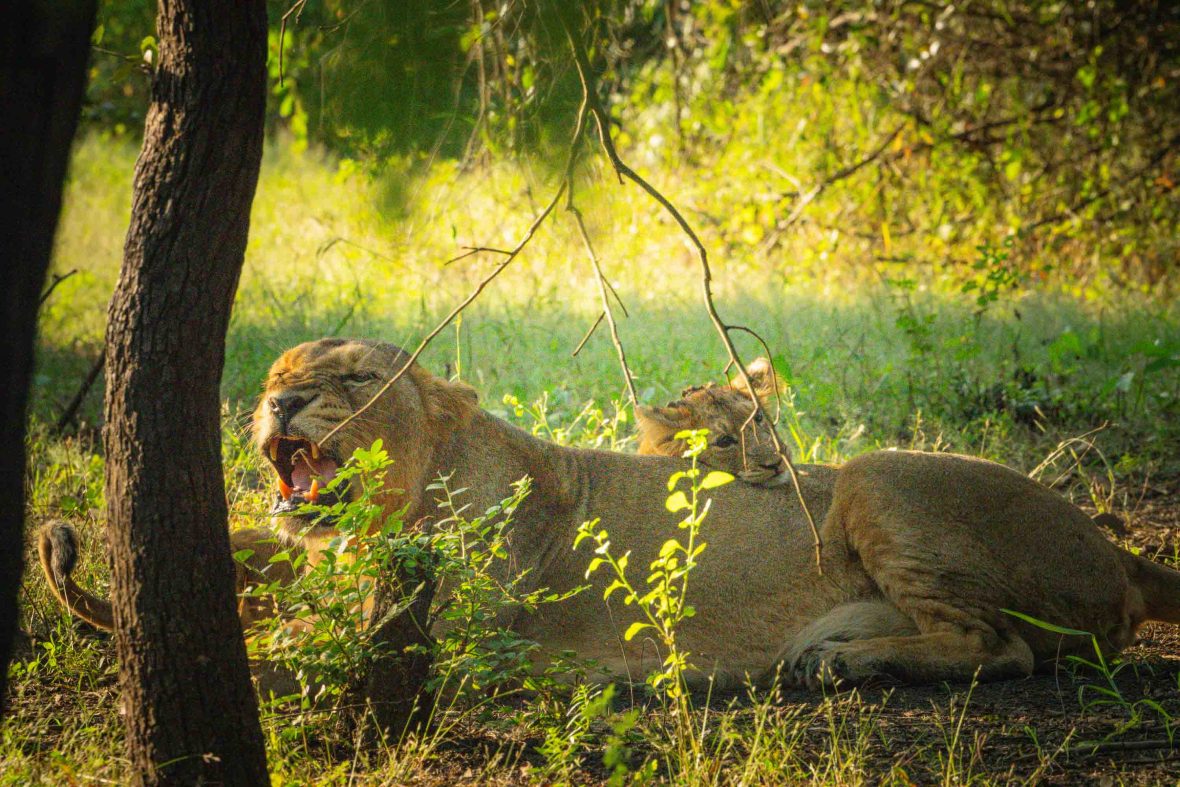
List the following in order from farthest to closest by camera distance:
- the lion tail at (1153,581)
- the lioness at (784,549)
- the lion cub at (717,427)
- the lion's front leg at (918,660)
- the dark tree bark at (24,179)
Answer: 1. the lion cub at (717,427)
2. the lion tail at (1153,581)
3. the lioness at (784,549)
4. the lion's front leg at (918,660)
5. the dark tree bark at (24,179)

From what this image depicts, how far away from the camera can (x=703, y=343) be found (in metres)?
7.77

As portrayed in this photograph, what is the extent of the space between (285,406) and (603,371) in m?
3.73

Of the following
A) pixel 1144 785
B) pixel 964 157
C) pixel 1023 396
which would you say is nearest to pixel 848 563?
pixel 1144 785

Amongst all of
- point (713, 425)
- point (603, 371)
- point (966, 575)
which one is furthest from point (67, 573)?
point (603, 371)

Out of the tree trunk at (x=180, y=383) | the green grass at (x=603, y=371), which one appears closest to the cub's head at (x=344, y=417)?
the green grass at (x=603, y=371)

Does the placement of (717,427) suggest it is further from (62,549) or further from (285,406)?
(62,549)

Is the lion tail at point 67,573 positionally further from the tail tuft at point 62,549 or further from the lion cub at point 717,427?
the lion cub at point 717,427

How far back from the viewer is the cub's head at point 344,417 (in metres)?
3.63

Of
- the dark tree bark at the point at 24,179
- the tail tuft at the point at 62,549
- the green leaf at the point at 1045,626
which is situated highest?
the dark tree bark at the point at 24,179

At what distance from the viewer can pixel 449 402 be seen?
4.03 m

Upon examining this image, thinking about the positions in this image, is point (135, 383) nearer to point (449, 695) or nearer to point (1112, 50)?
point (449, 695)

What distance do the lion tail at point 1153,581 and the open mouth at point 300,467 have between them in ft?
8.68

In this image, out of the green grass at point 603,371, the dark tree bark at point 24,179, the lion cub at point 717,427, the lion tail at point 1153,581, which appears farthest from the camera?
the lion cub at point 717,427

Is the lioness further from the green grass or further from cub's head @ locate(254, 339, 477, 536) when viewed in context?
the green grass
